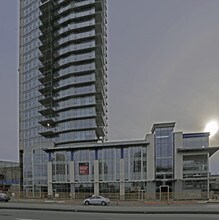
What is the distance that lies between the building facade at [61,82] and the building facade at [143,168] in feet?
34.5

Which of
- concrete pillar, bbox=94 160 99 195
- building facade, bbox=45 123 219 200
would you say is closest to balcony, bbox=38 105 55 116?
building facade, bbox=45 123 219 200

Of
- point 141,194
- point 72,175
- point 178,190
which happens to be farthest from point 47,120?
point 178,190

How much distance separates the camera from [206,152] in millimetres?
69312

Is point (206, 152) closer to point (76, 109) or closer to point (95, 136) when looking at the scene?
point (95, 136)

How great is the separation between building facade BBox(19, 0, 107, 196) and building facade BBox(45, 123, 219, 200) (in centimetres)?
1051

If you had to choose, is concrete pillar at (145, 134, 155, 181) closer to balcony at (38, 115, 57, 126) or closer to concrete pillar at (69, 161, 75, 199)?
concrete pillar at (69, 161, 75, 199)

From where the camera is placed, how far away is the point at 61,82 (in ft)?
327

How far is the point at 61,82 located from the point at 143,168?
40.2 meters

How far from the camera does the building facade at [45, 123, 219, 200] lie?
6738 centimetres

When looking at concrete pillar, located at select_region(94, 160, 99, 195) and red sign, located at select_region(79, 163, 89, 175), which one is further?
red sign, located at select_region(79, 163, 89, 175)

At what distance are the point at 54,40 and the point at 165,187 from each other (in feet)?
190

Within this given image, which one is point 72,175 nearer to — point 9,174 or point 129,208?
point 129,208

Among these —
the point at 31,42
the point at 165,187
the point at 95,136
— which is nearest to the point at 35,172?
the point at 95,136

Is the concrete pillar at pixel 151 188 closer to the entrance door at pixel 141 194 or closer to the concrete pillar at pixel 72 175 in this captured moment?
the entrance door at pixel 141 194
